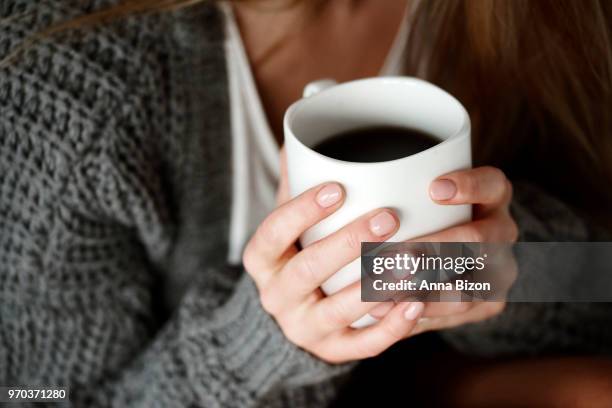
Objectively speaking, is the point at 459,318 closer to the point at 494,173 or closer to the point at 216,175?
the point at 494,173

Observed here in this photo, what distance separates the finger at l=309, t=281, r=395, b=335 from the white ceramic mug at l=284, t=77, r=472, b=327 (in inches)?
0.6

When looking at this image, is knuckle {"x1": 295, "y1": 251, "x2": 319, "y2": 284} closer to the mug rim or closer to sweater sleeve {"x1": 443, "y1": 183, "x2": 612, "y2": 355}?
the mug rim

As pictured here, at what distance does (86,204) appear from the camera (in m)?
0.62

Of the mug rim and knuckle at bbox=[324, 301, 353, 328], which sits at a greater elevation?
the mug rim

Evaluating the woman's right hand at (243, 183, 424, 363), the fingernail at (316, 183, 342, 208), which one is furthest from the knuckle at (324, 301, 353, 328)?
the fingernail at (316, 183, 342, 208)

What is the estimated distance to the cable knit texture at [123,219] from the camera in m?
0.58

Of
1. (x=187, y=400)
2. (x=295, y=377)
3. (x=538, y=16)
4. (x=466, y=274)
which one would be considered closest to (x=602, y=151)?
(x=538, y=16)

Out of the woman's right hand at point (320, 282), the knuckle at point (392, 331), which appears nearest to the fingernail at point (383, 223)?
the woman's right hand at point (320, 282)

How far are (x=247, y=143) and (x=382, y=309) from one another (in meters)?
0.32

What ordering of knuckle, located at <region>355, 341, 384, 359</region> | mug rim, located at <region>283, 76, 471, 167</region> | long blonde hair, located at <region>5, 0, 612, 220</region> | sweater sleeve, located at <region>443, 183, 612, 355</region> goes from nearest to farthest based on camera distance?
mug rim, located at <region>283, 76, 471, 167</region> → knuckle, located at <region>355, 341, 384, 359</region> → long blonde hair, located at <region>5, 0, 612, 220</region> → sweater sleeve, located at <region>443, 183, 612, 355</region>

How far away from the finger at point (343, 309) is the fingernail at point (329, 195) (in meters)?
0.08

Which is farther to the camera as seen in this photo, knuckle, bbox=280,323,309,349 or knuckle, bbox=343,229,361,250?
knuckle, bbox=280,323,309,349

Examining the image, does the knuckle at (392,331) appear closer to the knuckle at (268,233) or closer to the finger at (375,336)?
the finger at (375,336)

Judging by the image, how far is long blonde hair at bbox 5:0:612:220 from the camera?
623 millimetres
